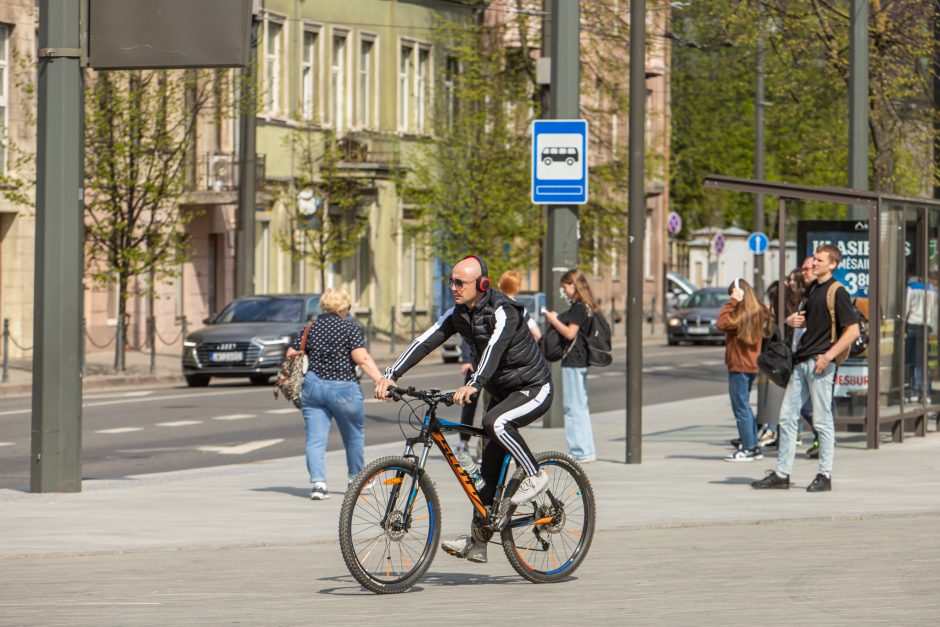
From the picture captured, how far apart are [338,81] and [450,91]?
3.40 m

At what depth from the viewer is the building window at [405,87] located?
170 feet

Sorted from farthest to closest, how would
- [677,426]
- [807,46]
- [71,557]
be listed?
[807,46], [677,426], [71,557]

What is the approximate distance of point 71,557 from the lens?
10891 mm

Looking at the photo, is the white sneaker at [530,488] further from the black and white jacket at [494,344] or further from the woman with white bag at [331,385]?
the woman with white bag at [331,385]

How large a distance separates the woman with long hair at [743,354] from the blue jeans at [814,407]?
8.67ft

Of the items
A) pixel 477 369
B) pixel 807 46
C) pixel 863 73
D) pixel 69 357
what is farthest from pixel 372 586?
pixel 807 46

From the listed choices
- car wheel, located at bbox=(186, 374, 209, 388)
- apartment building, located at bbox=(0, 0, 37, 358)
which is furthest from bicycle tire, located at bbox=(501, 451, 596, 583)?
apartment building, located at bbox=(0, 0, 37, 358)

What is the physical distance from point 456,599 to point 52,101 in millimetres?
6103

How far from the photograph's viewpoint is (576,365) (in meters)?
16.9

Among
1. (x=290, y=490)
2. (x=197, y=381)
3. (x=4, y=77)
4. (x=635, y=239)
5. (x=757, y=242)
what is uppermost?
(x=4, y=77)

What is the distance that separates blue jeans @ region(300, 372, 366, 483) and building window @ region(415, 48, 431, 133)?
38.4m

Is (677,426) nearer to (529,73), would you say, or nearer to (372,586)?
(372,586)

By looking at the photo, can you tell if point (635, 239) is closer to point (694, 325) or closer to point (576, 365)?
point (576, 365)

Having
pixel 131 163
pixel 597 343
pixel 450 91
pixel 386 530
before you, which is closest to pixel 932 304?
pixel 597 343
